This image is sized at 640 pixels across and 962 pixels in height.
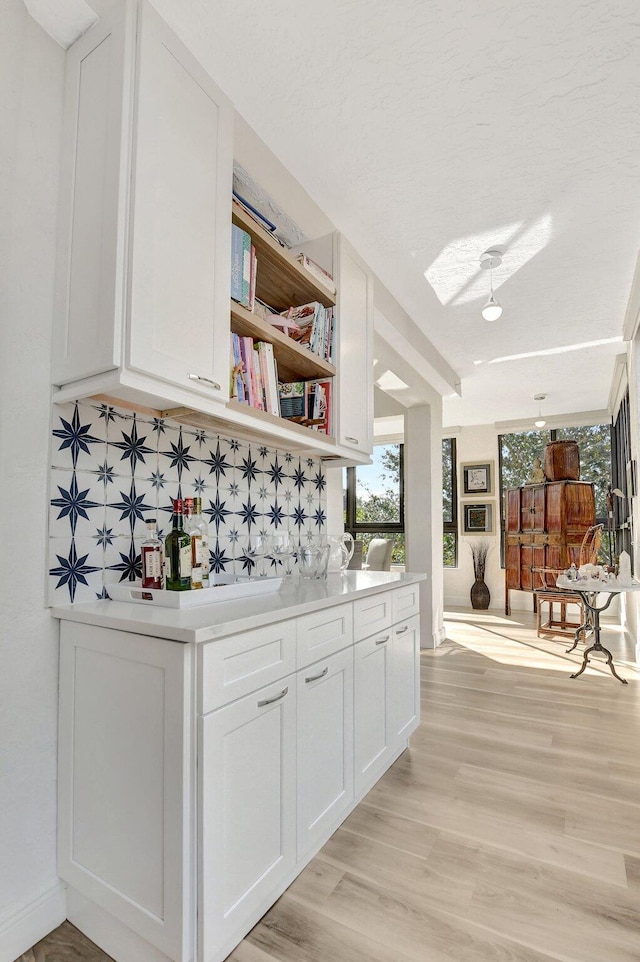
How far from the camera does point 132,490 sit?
1.62m

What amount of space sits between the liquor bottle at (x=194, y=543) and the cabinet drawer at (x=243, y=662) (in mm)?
301

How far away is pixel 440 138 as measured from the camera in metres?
1.94

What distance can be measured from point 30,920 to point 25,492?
110 centimetres

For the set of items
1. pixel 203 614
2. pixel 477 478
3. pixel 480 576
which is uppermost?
pixel 477 478

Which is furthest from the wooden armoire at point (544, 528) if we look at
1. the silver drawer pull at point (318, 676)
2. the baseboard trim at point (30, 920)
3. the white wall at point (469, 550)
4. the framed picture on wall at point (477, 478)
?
the baseboard trim at point (30, 920)

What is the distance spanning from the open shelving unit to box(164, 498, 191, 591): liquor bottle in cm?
45

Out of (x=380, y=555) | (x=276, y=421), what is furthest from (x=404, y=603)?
(x=380, y=555)

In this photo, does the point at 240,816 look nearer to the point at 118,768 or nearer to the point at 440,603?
the point at 118,768

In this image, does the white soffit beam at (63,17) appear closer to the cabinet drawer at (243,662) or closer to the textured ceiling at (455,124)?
the textured ceiling at (455,124)

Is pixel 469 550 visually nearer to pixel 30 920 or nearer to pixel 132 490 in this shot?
pixel 132 490

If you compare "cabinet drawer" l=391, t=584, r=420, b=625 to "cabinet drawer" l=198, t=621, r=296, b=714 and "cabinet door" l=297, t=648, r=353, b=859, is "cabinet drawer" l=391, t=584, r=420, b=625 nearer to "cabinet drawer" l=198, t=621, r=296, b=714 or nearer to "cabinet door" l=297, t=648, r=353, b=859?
"cabinet door" l=297, t=648, r=353, b=859

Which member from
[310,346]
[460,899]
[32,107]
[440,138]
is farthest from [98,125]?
[460,899]

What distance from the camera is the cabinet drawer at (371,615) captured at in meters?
1.90

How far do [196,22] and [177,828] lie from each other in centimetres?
216
